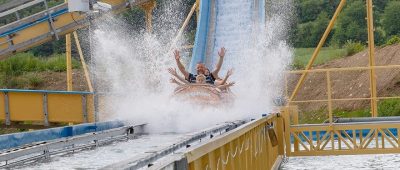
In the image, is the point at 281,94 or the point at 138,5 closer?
the point at 281,94

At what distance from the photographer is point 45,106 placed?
14.8 meters

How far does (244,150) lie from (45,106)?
8.06 m

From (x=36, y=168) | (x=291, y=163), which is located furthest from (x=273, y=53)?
(x=36, y=168)

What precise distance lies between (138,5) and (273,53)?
301cm

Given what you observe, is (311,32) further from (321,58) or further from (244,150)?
(244,150)

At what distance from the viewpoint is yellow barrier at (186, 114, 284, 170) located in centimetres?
502

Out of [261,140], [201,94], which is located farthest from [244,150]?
[201,94]

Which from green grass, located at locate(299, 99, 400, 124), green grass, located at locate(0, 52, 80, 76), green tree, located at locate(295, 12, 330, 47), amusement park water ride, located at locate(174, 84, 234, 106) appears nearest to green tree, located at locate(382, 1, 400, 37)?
green tree, located at locate(295, 12, 330, 47)

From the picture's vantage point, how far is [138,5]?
718 inches

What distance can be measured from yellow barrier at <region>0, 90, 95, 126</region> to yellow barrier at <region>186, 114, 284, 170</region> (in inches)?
162

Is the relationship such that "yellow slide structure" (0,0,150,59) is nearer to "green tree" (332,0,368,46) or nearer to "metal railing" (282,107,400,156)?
"metal railing" (282,107,400,156)

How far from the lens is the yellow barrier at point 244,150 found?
16.5ft

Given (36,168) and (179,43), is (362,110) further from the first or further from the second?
(36,168)

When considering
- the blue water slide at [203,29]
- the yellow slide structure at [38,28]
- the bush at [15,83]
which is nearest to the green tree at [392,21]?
the bush at [15,83]
